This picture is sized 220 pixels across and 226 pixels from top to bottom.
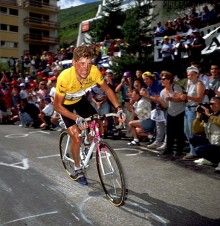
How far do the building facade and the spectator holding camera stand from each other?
225ft

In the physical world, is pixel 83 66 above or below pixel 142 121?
above

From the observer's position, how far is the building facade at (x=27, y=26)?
73938 mm

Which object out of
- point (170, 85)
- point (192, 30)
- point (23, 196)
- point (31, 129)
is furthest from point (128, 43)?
point (23, 196)

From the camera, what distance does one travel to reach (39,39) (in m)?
78.9

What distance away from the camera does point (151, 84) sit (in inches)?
446

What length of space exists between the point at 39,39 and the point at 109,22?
57.8 m

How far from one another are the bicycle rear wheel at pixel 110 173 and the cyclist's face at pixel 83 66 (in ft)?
3.86

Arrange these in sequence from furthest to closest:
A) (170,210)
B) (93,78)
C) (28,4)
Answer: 1. (28,4)
2. (93,78)
3. (170,210)

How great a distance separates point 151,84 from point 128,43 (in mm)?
7335

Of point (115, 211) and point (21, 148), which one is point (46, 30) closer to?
point (21, 148)

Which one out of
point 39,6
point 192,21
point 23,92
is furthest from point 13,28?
point 192,21

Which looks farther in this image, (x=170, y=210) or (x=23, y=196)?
(x=23, y=196)

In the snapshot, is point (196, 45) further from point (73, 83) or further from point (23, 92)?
point (73, 83)

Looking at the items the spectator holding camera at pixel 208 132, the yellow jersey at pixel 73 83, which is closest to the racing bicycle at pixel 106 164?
the yellow jersey at pixel 73 83
